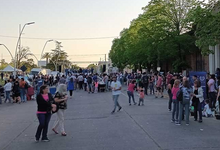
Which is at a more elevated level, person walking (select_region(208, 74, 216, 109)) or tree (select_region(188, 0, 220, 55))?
tree (select_region(188, 0, 220, 55))

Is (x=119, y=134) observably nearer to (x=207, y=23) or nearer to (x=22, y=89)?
(x=22, y=89)

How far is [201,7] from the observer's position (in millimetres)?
22453

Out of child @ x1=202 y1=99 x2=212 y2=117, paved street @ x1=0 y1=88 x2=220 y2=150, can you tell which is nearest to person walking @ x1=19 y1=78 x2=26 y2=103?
paved street @ x1=0 y1=88 x2=220 y2=150

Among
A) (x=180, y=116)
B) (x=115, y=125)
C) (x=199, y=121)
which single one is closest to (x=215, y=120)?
(x=199, y=121)

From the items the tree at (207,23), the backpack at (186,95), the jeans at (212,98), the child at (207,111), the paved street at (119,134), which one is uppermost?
the tree at (207,23)

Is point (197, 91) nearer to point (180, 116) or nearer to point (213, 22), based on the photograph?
point (180, 116)

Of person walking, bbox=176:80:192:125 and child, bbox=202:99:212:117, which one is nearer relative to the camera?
person walking, bbox=176:80:192:125

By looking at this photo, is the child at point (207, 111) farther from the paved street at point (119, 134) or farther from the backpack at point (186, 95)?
the backpack at point (186, 95)

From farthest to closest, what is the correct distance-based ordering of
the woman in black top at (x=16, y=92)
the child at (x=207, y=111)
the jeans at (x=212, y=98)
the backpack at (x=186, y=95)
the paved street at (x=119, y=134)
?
the woman in black top at (x=16, y=92), the jeans at (x=212, y=98), the child at (x=207, y=111), the backpack at (x=186, y=95), the paved street at (x=119, y=134)

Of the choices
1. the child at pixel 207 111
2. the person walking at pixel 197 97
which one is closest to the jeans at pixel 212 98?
the child at pixel 207 111

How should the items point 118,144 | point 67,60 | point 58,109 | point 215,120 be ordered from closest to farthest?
1. point 118,144
2. point 58,109
3. point 215,120
4. point 67,60

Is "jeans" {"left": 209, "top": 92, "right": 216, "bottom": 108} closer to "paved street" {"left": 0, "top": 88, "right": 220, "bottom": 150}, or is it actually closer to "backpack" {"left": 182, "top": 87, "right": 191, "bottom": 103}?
"paved street" {"left": 0, "top": 88, "right": 220, "bottom": 150}

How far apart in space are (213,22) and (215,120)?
11.2m

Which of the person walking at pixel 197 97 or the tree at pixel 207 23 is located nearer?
the person walking at pixel 197 97
